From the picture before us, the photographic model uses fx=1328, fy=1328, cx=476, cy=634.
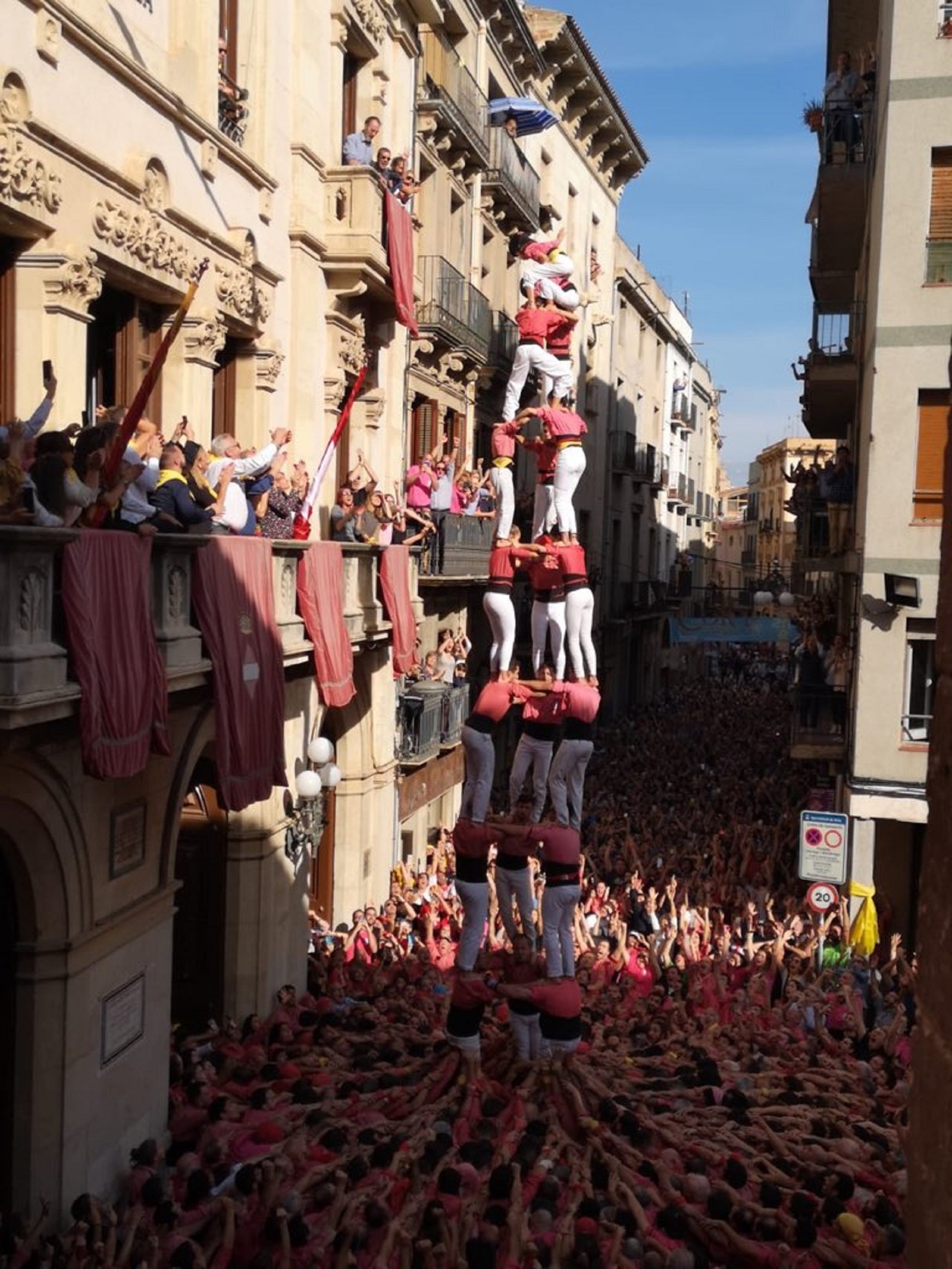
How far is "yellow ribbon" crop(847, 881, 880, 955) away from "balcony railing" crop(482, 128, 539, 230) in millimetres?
16843

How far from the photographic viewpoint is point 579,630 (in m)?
12.7

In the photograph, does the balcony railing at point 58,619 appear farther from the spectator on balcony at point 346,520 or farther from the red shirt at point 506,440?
the red shirt at point 506,440

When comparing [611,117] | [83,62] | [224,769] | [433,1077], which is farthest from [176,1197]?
[611,117]

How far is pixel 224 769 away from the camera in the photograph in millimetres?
11695

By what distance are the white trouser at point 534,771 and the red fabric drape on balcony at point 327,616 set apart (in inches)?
119

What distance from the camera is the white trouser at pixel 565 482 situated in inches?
503

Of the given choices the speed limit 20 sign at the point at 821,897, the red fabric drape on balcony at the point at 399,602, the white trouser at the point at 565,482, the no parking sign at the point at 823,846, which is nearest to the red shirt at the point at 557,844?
the white trouser at the point at 565,482

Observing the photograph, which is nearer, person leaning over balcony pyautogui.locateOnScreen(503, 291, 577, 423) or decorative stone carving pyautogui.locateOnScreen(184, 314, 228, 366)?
person leaning over balcony pyautogui.locateOnScreen(503, 291, 577, 423)

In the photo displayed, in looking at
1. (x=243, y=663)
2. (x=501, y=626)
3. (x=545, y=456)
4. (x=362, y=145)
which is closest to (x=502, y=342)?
(x=362, y=145)

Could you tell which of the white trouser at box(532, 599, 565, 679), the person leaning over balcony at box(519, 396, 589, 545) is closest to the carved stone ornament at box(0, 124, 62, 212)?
the person leaning over balcony at box(519, 396, 589, 545)

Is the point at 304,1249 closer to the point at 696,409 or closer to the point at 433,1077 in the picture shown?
the point at 433,1077

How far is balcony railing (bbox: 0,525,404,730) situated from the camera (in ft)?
25.7

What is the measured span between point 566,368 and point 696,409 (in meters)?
54.8

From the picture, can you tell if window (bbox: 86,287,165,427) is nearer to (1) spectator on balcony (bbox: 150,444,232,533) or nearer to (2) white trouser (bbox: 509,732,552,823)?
(1) spectator on balcony (bbox: 150,444,232,533)
